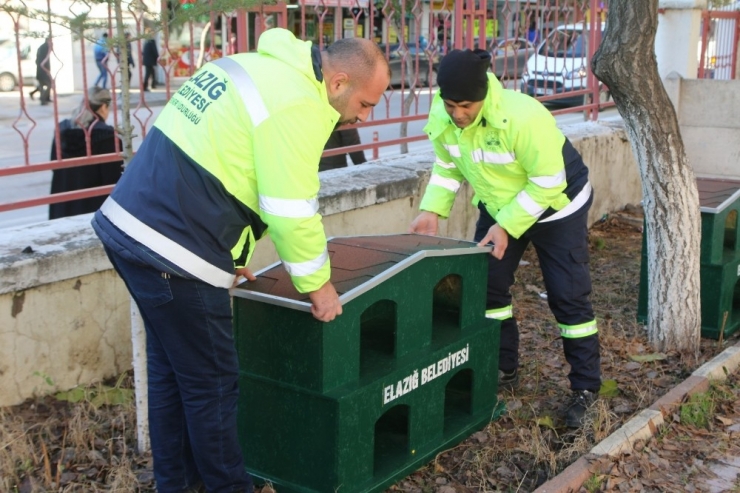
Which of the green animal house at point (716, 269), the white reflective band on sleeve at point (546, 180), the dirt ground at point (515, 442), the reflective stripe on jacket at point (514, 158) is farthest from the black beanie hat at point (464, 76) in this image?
the green animal house at point (716, 269)

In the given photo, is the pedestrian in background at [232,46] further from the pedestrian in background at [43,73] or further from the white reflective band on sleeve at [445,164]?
the white reflective band on sleeve at [445,164]

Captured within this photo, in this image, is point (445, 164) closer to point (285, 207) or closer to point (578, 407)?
point (578, 407)

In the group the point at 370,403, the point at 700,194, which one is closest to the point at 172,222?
the point at 370,403

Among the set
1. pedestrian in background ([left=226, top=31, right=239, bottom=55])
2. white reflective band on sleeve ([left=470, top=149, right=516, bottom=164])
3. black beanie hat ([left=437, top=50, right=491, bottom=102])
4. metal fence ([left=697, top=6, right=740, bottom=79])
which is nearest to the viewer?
black beanie hat ([left=437, top=50, right=491, bottom=102])

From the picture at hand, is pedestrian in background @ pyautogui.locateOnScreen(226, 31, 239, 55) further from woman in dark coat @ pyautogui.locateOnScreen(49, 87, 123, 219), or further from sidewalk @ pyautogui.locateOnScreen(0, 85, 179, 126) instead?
woman in dark coat @ pyautogui.locateOnScreen(49, 87, 123, 219)

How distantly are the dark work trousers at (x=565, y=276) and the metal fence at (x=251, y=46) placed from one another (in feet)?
5.77

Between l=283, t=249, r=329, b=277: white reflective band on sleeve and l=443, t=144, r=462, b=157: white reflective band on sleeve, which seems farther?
l=443, t=144, r=462, b=157: white reflective band on sleeve

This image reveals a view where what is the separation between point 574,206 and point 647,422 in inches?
40.7

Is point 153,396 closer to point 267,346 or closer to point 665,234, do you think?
point 267,346

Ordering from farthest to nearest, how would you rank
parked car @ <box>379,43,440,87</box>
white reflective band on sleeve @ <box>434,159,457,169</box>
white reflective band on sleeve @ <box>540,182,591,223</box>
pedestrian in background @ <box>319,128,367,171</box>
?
pedestrian in background @ <box>319,128,367,171</box>
parked car @ <box>379,43,440,87</box>
white reflective band on sleeve @ <box>434,159,457,169</box>
white reflective band on sleeve @ <box>540,182,591,223</box>

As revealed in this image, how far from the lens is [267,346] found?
3326 millimetres

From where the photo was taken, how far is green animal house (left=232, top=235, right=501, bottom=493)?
126 inches

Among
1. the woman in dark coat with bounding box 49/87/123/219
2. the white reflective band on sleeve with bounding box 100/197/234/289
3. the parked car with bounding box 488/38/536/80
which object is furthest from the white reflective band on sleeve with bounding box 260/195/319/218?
the parked car with bounding box 488/38/536/80

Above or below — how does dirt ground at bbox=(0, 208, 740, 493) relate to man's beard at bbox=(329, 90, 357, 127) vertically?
below
